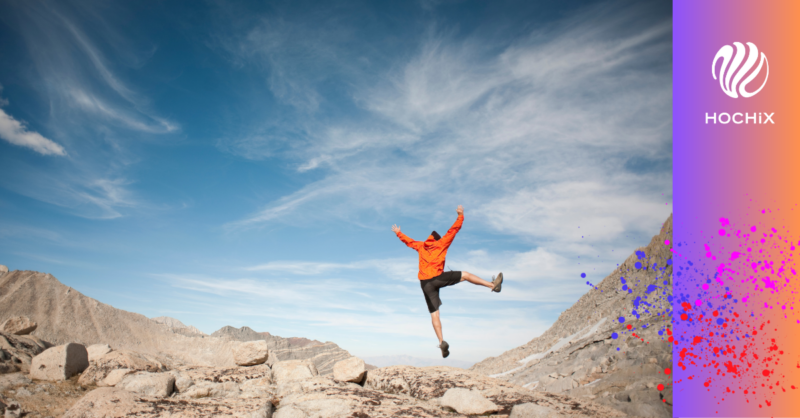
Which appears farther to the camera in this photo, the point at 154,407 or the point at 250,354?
the point at 250,354

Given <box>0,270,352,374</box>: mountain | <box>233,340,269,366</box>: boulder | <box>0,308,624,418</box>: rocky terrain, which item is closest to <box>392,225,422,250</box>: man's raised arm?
<box>0,308,624,418</box>: rocky terrain

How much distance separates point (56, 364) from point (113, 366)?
88 centimetres

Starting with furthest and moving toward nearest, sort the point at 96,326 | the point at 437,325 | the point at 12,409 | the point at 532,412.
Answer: the point at 96,326
the point at 437,325
the point at 12,409
the point at 532,412

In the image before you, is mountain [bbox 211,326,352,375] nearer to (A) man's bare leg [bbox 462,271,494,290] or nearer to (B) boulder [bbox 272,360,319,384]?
(B) boulder [bbox 272,360,319,384]

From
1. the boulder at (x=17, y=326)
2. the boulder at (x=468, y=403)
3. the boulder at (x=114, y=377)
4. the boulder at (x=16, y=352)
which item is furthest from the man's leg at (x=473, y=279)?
the boulder at (x=17, y=326)

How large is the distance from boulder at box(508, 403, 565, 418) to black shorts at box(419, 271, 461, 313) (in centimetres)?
280

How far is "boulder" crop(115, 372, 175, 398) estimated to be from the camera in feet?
21.5

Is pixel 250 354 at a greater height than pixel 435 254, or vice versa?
pixel 435 254

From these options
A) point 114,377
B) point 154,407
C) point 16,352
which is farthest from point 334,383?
point 16,352

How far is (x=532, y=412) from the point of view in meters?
5.25

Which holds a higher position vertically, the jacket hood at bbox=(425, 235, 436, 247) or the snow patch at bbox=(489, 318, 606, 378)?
the jacket hood at bbox=(425, 235, 436, 247)

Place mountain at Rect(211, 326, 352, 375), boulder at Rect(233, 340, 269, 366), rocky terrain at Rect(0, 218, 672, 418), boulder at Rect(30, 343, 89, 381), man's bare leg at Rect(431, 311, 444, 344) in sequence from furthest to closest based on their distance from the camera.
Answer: mountain at Rect(211, 326, 352, 375)
boulder at Rect(233, 340, 269, 366)
man's bare leg at Rect(431, 311, 444, 344)
boulder at Rect(30, 343, 89, 381)
rocky terrain at Rect(0, 218, 672, 418)

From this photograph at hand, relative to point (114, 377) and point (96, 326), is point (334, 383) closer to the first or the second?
point (114, 377)

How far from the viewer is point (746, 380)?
27.1 ft
